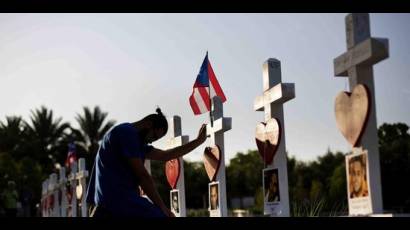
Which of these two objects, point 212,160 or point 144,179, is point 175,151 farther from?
point 212,160

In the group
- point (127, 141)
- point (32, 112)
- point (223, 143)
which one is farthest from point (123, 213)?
point (32, 112)

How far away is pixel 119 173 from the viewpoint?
4.26m

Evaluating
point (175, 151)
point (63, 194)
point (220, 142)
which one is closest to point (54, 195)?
point (63, 194)

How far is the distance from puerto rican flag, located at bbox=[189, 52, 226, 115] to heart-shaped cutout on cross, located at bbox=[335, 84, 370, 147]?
12.0ft

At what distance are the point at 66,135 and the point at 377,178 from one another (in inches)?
1668

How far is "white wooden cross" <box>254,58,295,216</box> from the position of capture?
6.16 metres

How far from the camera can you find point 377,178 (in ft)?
13.3

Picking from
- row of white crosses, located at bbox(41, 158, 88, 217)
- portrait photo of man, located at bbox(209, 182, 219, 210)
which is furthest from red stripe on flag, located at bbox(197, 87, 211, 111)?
row of white crosses, located at bbox(41, 158, 88, 217)

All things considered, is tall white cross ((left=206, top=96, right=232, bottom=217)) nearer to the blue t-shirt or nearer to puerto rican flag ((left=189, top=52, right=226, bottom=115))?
puerto rican flag ((left=189, top=52, right=226, bottom=115))

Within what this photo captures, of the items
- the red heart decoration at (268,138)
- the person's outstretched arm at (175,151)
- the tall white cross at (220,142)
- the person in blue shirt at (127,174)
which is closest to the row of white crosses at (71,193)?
the tall white cross at (220,142)

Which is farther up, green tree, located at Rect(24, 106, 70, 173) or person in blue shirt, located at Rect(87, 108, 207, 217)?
green tree, located at Rect(24, 106, 70, 173)

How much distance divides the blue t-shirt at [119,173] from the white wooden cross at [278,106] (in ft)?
Answer: 7.25

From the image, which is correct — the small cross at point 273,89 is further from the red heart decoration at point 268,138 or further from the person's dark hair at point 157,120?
the person's dark hair at point 157,120
